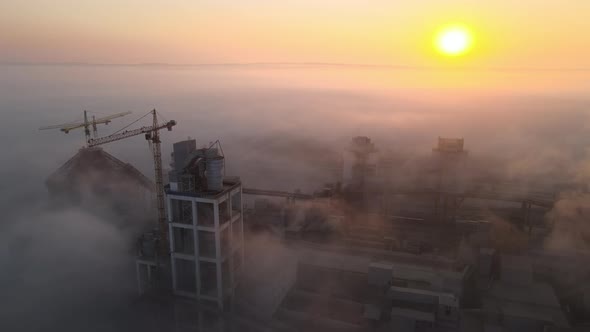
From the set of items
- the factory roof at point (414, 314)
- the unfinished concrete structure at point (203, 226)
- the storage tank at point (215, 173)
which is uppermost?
the storage tank at point (215, 173)

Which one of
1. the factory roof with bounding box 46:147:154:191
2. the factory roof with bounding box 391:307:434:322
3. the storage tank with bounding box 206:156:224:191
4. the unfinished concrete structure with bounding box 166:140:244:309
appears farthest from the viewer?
the factory roof with bounding box 46:147:154:191

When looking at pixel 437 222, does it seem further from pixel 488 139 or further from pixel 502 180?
pixel 488 139

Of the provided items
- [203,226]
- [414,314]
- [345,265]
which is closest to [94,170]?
[203,226]

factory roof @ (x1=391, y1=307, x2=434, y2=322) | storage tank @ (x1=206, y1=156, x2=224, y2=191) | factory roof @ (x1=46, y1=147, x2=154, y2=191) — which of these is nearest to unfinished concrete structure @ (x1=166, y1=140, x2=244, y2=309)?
storage tank @ (x1=206, y1=156, x2=224, y2=191)

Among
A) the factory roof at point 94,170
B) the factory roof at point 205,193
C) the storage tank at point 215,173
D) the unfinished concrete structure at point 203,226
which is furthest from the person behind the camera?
the factory roof at point 94,170

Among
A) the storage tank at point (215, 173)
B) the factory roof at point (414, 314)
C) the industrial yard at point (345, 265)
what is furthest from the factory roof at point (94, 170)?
the factory roof at point (414, 314)

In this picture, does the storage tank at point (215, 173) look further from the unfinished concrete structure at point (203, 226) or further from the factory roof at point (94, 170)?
the factory roof at point (94, 170)

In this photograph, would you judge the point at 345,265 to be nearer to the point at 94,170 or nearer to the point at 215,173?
the point at 215,173

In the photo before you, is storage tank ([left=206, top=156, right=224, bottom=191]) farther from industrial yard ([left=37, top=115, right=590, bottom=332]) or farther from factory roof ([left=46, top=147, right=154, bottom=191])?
factory roof ([left=46, top=147, right=154, bottom=191])
